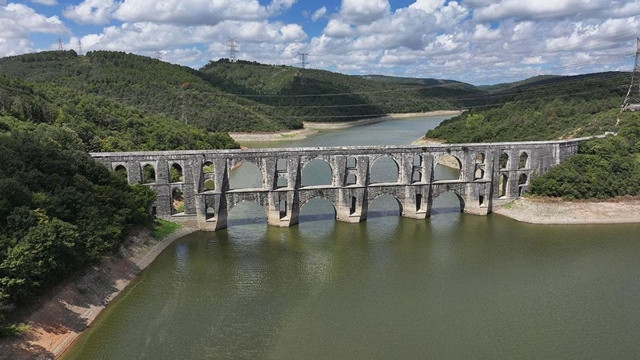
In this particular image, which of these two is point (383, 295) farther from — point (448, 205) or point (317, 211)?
point (448, 205)

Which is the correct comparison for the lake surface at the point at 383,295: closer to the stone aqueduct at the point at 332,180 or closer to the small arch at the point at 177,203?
the stone aqueduct at the point at 332,180

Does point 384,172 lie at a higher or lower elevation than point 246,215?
higher

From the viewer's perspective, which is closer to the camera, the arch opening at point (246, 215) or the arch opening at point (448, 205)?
the arch opening at point (246, 215)

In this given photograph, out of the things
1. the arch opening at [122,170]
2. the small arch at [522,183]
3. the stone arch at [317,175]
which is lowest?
the stone arch at [317,175]

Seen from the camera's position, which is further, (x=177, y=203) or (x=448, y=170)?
(x=448, y=170)

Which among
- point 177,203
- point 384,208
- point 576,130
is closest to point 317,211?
point 384,208

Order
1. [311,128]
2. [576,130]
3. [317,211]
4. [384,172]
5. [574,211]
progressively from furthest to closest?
[311,128]
[384,172]
[576,130]
[317,211]
[574,211]

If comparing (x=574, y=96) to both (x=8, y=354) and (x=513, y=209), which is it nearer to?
(x=513, y=209)

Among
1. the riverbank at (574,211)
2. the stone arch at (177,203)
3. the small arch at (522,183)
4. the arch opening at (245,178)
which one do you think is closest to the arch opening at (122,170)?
the stone arch at (177,203)
